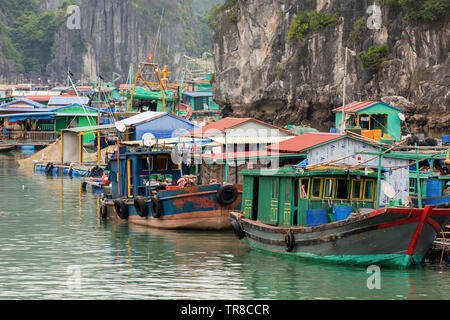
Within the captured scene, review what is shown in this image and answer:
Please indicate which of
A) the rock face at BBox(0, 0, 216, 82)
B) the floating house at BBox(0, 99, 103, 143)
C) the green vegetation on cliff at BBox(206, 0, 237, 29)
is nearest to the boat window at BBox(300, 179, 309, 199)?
the floating house at BBox(0, 99, 103, 143)

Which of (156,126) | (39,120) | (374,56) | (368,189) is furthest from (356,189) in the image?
Answer: (39,120)

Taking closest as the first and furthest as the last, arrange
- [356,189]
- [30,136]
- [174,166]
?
[356,189], [174,166], [30,136]

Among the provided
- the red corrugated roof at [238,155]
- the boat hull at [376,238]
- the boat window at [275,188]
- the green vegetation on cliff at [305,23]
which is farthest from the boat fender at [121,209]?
the green vegetation on cliff at [305,23]

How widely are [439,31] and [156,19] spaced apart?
127m

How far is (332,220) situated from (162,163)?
9.23 meters

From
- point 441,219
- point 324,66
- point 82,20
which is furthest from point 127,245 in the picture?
point 82,20

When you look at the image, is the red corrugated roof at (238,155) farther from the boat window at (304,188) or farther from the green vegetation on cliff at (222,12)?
the green vegetation on cliff at (222,12)

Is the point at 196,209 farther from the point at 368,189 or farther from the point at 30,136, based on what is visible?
the point at 30,136

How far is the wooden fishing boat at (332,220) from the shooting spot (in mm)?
16609

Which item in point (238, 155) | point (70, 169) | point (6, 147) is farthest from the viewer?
point (6, 147)

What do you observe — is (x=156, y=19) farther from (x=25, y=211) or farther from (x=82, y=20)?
(x=25, y=211)

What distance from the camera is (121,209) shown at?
26000 mm

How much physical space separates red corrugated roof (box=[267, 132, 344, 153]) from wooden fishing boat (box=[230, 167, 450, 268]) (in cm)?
340

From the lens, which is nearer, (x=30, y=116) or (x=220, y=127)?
(x=220, y=127)
